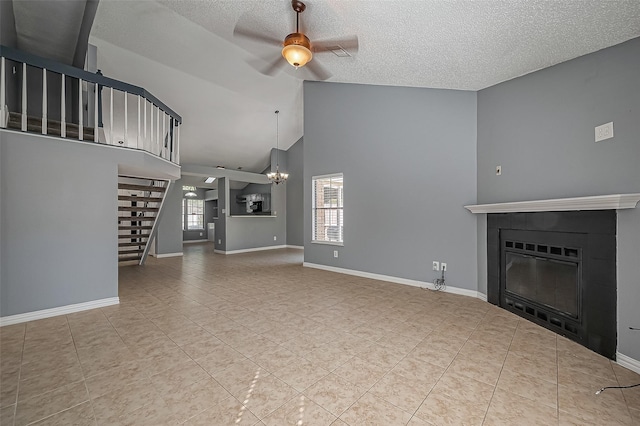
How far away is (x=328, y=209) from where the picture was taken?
5.83 meters

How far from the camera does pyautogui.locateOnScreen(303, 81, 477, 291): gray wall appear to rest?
384 cm

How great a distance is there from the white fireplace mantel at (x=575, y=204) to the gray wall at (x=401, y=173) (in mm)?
744

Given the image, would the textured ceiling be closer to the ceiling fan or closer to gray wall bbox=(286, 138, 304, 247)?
the ceiling fan

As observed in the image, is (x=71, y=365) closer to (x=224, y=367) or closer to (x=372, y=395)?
(x=224, y=367)

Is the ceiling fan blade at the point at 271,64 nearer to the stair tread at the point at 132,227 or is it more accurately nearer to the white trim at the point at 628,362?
the stair tread at the point at 132,227

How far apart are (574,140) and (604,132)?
26 cm

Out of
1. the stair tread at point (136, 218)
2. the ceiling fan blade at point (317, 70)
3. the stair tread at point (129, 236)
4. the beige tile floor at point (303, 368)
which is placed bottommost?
the beige tile floor at point (303, 368)

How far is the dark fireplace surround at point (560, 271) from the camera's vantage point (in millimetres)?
2242

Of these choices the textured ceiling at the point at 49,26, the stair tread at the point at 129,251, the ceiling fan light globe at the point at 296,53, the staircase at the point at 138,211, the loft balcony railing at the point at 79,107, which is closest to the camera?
the ceiling fan light globe at the point at 296,53

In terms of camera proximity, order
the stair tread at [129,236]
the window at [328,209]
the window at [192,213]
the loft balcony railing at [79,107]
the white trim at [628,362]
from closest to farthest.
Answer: the white trim at [628,362] < the loft balcony railing at [79,107] < the stair tread at [129,236] < the window at [328,209] < the window at [192,213]

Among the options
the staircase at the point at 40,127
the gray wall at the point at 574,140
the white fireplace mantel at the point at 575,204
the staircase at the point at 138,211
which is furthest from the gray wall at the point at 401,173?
the staircase at the point at 40,127

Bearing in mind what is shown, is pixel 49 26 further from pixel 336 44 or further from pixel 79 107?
pixel 336 44

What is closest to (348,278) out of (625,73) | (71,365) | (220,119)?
(71,365)

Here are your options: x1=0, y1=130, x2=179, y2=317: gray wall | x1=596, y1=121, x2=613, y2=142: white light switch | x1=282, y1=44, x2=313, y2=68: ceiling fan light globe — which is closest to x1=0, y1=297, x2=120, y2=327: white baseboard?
x1=0, y1=130, x2=179, y2=317: gray wall
